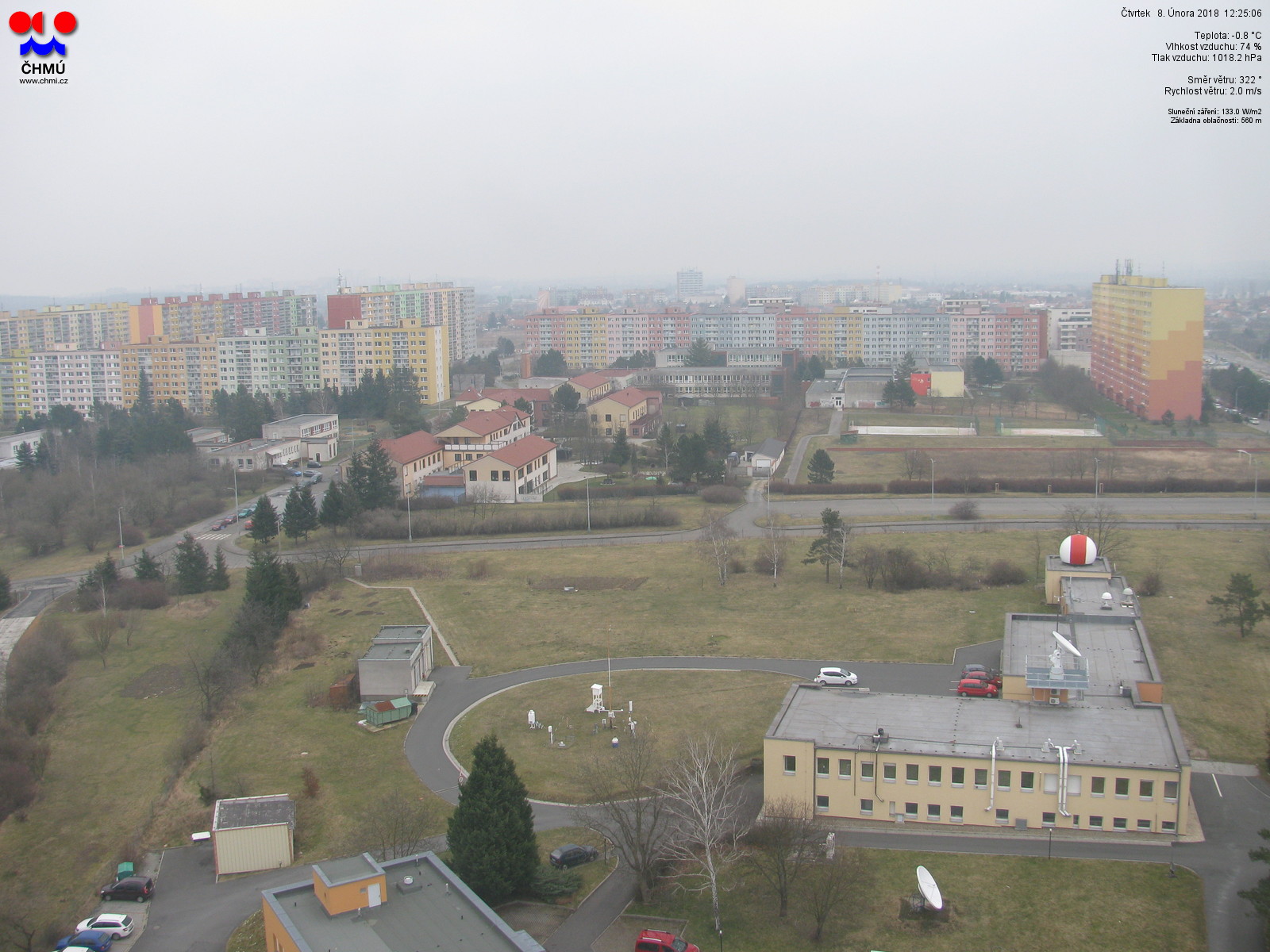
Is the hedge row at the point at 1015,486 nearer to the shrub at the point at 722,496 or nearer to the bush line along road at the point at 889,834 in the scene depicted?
the bush line along road at the point at 889,834

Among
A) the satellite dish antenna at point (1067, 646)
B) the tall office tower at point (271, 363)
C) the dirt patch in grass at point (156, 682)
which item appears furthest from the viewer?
the tall office tower at point (271, 363)

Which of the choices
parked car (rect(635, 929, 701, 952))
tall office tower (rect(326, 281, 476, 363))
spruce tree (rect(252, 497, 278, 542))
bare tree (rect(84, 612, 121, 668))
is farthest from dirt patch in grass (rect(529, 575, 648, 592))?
tall office tower (rect(326, 281, 476, 363))

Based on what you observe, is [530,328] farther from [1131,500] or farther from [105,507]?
[1131,500]

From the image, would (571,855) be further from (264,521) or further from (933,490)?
(933,490)

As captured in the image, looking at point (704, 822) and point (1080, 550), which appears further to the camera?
point (1080, 550)

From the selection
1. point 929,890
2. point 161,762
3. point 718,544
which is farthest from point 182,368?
point 929,890

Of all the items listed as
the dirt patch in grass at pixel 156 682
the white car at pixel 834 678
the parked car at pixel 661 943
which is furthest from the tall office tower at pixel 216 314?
the parked car at pixel 661 943
